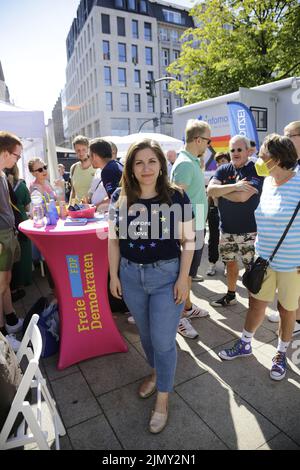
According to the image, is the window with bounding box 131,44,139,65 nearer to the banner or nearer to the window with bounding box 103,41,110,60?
the window with bounding box 103,41,110,60

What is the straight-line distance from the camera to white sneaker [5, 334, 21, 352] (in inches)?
105

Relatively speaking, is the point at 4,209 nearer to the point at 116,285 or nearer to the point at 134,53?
the point at 116,285

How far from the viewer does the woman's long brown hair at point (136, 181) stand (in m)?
1.73

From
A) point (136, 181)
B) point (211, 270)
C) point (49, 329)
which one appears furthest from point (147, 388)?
point (211, 270)

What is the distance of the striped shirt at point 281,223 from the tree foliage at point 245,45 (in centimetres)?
943

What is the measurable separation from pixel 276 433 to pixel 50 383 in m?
1.57

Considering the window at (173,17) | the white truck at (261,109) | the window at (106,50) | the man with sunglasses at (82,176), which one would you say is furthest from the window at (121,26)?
the man with sunglasses at (82,176)

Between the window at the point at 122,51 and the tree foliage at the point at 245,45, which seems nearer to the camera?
the tree foliage at the point at 245,45

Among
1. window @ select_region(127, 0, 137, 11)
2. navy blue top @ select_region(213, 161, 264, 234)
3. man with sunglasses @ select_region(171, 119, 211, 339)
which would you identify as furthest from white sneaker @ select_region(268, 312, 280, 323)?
window @ select_region(127, 0, 137, 11)

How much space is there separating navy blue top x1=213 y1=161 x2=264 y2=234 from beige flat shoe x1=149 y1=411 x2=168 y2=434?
1783mm

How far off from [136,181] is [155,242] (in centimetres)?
38

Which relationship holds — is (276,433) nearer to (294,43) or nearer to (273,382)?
(273,382)

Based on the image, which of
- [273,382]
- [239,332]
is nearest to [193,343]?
[239,332]

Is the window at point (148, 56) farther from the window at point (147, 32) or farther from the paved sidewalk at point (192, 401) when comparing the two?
the paved sidewalk at point (192, 401)
